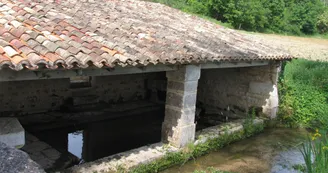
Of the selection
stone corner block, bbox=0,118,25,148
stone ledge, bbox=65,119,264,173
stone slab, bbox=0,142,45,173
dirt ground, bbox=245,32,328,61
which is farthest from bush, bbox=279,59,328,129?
stone slab, bbox=0,142,45,173

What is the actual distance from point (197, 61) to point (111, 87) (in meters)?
5.69

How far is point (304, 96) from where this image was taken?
984cm

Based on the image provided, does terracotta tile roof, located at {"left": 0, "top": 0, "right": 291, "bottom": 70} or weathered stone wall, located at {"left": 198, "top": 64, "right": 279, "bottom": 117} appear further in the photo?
weathered stone wall, located at {"left": 198, "top": 64, "right": 279, "bottom": 117}

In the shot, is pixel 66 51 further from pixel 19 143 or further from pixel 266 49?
pixel 266 49

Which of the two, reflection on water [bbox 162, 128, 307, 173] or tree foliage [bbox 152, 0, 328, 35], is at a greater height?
tree foliage [bbox 152, 0, 328, 35]

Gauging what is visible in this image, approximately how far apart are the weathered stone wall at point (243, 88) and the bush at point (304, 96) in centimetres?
66

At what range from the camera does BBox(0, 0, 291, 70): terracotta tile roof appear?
13.5 feet

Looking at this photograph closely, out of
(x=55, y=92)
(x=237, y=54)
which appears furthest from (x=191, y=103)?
(x=55, y=92)

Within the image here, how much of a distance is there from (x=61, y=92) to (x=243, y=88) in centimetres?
553

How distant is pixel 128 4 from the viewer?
351 inches

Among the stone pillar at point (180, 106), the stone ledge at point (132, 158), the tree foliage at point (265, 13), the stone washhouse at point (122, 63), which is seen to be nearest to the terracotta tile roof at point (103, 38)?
the stone washhouse at point (122, 63)

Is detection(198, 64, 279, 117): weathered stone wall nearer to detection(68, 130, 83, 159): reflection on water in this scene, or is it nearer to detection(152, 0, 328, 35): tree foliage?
detection(68, 130, 83, 159): reflection on water

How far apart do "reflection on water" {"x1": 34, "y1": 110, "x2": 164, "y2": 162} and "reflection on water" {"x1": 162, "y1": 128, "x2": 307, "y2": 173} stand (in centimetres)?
194

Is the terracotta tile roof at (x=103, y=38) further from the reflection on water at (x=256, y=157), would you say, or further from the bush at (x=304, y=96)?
the reflection on water at (x=256, y=157)
